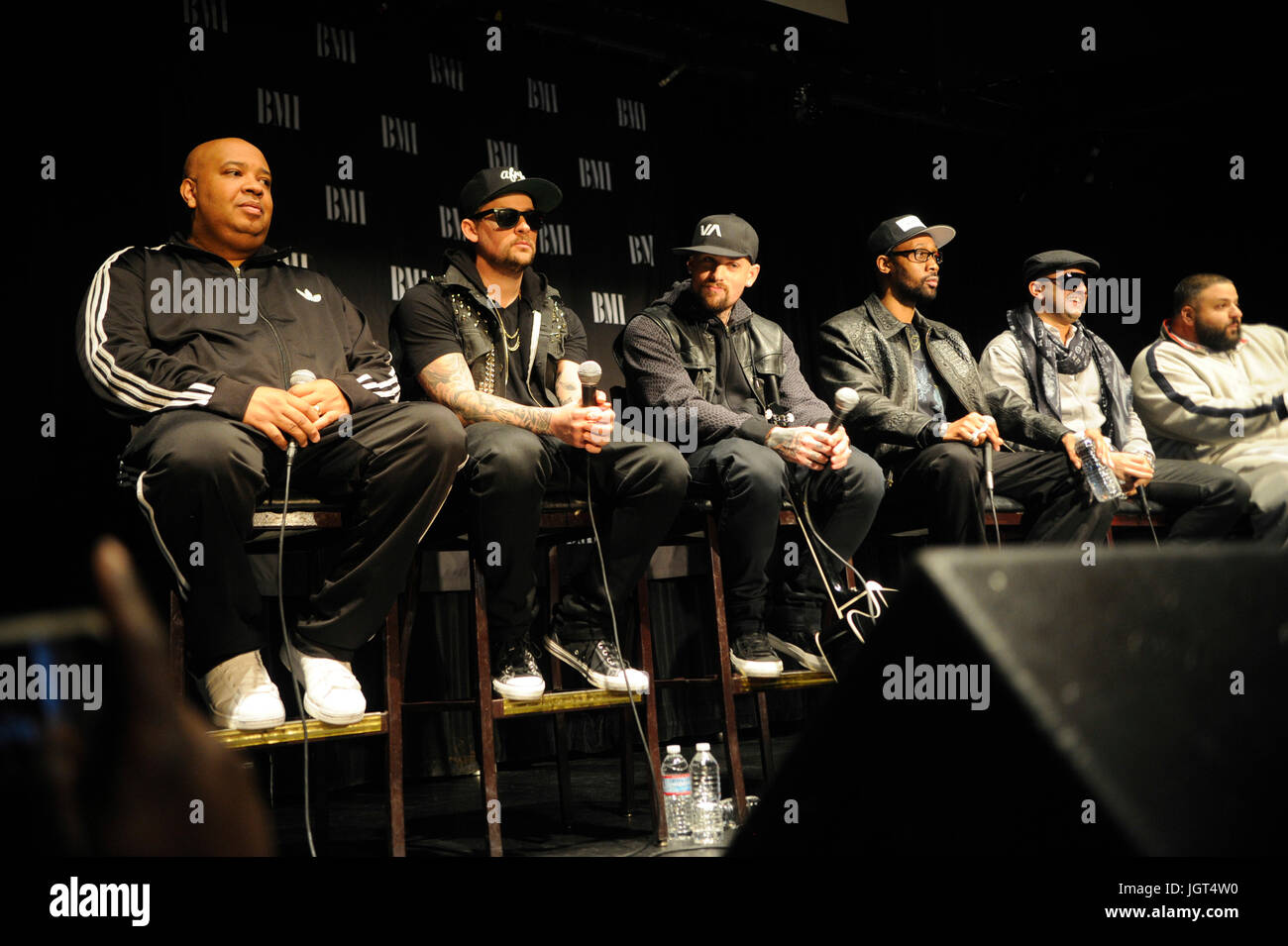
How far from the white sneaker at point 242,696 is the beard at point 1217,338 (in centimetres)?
432

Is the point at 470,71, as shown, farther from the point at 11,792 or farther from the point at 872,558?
the point at 11,792

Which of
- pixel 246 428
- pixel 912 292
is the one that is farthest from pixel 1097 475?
pixel 246 428

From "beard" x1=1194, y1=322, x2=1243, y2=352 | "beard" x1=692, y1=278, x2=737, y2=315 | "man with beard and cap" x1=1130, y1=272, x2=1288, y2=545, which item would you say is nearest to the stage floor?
"beard" x1=692, y1=278, x2=737, y2=315

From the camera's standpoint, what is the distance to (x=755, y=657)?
3.08 meters

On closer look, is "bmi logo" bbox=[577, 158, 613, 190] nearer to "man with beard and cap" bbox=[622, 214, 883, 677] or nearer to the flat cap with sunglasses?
"man with beard and cap" bbox=[622, 214, 883, 677]

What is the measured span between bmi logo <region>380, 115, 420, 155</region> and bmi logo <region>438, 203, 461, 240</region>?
226 millimetres

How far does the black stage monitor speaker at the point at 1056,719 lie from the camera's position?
676 mm

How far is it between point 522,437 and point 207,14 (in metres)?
1.94

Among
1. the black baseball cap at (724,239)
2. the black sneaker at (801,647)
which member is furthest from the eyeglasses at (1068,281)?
the black sneaker at (801,647)

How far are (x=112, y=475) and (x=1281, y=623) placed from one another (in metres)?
2.83

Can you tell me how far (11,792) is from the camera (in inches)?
17.9

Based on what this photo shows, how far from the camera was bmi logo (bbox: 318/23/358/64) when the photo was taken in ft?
12.2

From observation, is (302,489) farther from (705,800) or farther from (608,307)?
(608,307)
